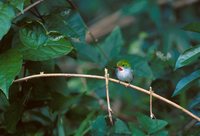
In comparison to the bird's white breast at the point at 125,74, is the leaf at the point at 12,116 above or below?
below

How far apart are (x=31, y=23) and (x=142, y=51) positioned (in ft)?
5.68

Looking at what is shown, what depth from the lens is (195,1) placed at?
3631 mm

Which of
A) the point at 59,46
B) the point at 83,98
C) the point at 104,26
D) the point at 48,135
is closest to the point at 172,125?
the point at 83,98

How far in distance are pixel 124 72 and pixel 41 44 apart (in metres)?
0.40

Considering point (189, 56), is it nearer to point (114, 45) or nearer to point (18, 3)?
point (18, 3)

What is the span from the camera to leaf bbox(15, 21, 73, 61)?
65.9 inches

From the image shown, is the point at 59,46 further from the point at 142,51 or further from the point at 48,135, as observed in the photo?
the point at 142,51

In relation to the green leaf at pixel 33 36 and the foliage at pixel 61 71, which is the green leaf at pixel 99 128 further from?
the green leaf at pixel 33 36

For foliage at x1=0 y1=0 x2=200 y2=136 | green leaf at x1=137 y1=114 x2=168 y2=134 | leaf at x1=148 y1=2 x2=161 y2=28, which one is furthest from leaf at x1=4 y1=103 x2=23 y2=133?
leaf at x1=148 y1=2 x2=161 y2=28

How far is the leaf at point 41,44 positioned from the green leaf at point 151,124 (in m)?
0.33

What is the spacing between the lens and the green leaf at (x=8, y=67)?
60.3 inches

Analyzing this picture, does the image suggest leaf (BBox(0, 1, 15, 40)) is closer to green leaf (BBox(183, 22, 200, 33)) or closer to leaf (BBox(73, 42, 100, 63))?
green leaf (BBox(183, 22, 200, 33))

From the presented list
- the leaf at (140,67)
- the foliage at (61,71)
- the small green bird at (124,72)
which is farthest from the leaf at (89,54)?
the small green bird at (124,72)

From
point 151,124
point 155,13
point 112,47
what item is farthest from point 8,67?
point 155,13
